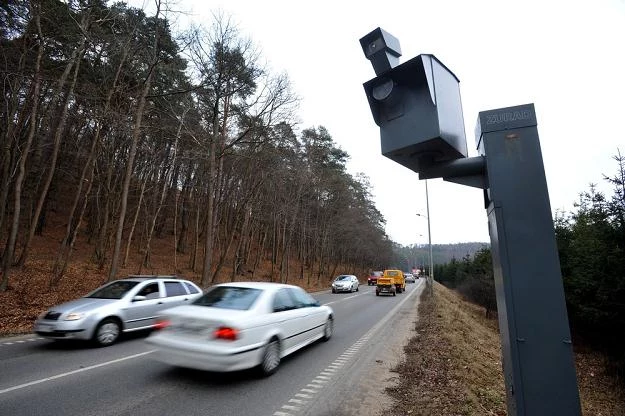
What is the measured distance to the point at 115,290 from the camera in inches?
364

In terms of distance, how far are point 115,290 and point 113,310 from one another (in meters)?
0.97

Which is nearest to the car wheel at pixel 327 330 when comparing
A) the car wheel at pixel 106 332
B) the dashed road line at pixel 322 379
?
the dashed road line at pixel 322 379

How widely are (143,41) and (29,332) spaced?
13290 millimetres

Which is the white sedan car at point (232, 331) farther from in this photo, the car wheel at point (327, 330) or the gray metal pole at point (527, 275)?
the gray metal pole at point (527, 275)

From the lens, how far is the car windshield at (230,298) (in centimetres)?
648

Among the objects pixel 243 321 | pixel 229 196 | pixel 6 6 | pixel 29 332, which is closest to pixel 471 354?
pixel 243 321

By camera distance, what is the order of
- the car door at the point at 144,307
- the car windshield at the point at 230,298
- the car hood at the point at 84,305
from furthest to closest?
the car door at the point at 144,307, the car hood at the point at 84,305, the car windshield at the point at 230,298

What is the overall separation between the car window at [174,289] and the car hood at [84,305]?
4.85ft

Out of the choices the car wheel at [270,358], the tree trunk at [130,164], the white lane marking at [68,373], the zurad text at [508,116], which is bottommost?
the white lane marking at [68,373]

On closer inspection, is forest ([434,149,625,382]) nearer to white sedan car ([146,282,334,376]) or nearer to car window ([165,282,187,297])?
white sedan car ([146,282,334,376])

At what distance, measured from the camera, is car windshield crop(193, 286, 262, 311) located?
6480mm

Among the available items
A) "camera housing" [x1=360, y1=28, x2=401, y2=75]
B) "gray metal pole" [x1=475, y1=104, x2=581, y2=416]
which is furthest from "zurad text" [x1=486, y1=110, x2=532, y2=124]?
"camera housing" [x1=360, y1=28, x2=401, y2=75]

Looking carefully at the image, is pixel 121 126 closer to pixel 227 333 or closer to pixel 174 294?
Answer: pixel 174 294

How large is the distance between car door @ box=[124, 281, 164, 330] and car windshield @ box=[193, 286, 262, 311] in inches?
120
